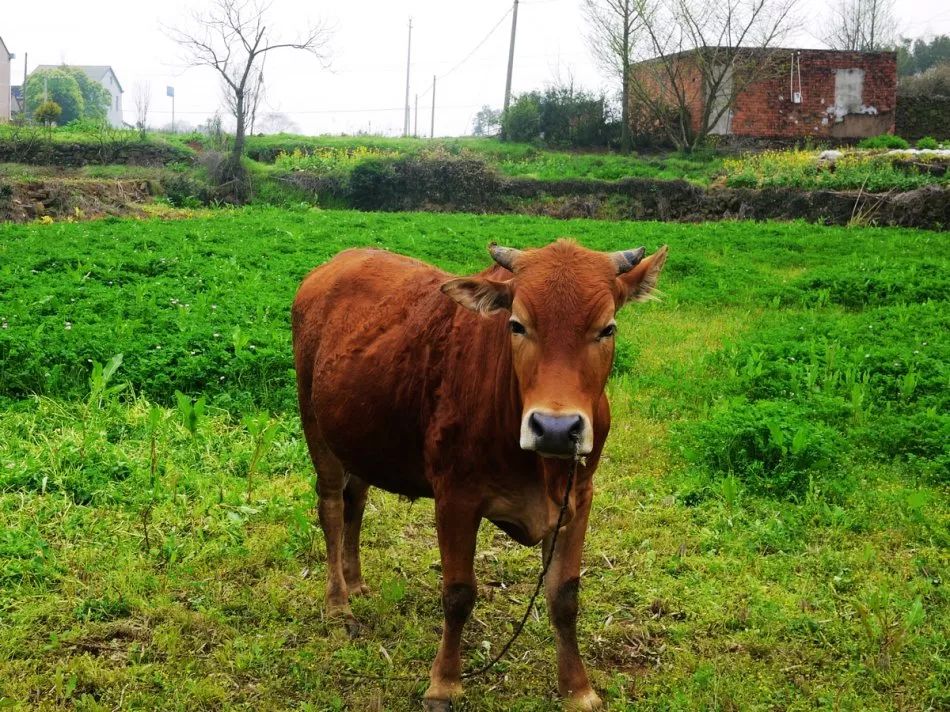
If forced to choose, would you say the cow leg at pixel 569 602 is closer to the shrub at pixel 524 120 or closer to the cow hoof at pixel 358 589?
the cow hoof at pixel 358 589

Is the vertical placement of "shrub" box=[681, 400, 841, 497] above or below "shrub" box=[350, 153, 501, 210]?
below

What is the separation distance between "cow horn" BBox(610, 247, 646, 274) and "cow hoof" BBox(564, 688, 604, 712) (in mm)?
1867

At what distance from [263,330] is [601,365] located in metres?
6.56

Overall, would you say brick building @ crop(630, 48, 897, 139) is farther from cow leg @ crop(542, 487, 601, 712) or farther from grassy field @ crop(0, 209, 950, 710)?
cow leg @ crop(542, 487, 601, 712)

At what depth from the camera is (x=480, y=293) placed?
3.65 meters

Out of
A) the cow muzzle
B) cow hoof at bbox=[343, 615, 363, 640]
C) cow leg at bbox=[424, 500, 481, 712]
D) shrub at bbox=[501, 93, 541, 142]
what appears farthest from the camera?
shrub at bbox=[501, 93, 541, 142]

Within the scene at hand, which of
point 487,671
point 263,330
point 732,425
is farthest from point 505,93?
point 487,671

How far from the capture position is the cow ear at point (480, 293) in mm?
3607

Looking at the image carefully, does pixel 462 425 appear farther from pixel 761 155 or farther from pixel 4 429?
pixel 761 155

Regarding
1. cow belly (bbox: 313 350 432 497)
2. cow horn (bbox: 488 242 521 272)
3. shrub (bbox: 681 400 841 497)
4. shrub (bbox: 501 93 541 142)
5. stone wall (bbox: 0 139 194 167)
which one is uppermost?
shrub (bbox: 501 93 541 142)

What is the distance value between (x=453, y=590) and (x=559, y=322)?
1.32m

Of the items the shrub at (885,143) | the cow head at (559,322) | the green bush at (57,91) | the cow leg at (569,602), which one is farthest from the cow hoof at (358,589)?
the green bush at (57,91)

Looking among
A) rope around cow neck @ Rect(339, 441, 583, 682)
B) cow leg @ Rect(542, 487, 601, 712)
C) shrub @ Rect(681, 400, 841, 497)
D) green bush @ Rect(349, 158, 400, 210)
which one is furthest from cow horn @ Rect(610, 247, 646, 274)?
green bush @ Rect(349, 158, 400, 210)

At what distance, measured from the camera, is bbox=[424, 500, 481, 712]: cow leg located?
→ 12.3ft
